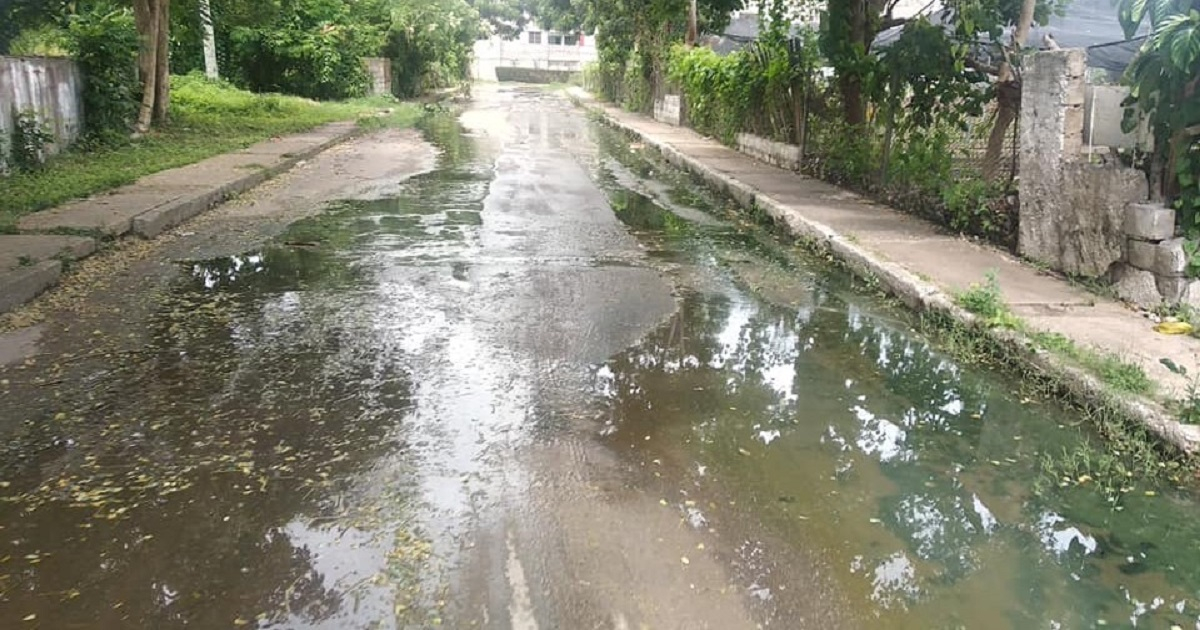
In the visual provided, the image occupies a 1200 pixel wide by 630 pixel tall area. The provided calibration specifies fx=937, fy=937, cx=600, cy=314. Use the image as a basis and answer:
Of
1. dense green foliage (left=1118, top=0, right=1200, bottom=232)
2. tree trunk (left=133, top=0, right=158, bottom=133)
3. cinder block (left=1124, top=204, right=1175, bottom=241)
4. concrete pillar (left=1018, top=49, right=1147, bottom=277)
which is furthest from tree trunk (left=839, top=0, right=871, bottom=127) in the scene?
tree trunk (left=133, top=0, right=158, bottom=133)

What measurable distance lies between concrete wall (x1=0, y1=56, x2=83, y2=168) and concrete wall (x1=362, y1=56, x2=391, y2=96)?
1986cm

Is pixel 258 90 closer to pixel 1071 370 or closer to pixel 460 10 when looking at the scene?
pixel 460 10

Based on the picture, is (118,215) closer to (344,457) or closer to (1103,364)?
(344,457)

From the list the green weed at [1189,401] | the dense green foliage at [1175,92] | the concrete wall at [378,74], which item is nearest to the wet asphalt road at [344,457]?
the green weed at [1189,401]

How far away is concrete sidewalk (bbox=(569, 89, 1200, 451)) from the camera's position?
535cm

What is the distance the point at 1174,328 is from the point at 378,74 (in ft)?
107

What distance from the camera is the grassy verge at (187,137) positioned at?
33.9ft

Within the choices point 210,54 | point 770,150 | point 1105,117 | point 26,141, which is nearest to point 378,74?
point 210,54

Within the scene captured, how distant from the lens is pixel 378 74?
3484 centimetres

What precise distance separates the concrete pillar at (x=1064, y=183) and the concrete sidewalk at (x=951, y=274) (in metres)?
0.24

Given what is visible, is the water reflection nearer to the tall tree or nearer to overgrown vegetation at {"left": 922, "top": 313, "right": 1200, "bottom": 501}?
overgrown vegetation at {"left": 922, "top": 313, "right": 1200, "bottom": 501}

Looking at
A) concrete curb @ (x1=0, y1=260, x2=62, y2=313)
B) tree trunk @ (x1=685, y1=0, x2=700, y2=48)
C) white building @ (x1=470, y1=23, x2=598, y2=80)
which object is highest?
white building @ (x1=470, y1=23, x2=598, y2=80)

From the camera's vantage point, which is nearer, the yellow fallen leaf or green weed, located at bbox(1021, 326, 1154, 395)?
green weed, located at bbox(1021, 326, 1154, 395)

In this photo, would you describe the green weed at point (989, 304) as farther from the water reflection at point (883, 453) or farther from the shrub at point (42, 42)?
the shrub at point (42, 42)
